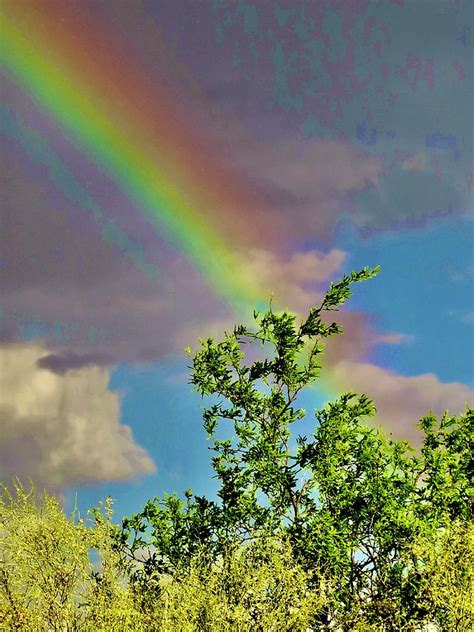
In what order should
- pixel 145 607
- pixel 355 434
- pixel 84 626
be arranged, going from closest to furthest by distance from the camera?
pixel 84 626 → pixel 145 607 → pixel 355 434

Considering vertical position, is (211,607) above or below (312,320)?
below

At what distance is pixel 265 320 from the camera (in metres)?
38.3

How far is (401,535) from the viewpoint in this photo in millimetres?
35344

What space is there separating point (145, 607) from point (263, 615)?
216 inches

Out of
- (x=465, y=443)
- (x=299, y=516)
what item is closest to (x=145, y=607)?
(x=299, y=516)

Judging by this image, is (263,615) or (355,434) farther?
(355,434)

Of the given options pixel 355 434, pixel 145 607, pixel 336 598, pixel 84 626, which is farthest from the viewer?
pixel 355 434

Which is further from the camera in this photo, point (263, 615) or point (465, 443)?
point (465, 443)

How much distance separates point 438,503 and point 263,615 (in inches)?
492

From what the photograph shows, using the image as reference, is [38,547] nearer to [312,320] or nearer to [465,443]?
[312,320]

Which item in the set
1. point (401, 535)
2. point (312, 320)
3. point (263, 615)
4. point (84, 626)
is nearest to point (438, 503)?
point (401, 535)

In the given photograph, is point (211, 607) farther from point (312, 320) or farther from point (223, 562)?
point (312, 320)

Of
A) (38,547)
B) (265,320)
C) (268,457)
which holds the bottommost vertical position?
(38,547)

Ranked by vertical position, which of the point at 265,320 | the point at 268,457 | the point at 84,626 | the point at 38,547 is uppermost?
the point at 265,320
